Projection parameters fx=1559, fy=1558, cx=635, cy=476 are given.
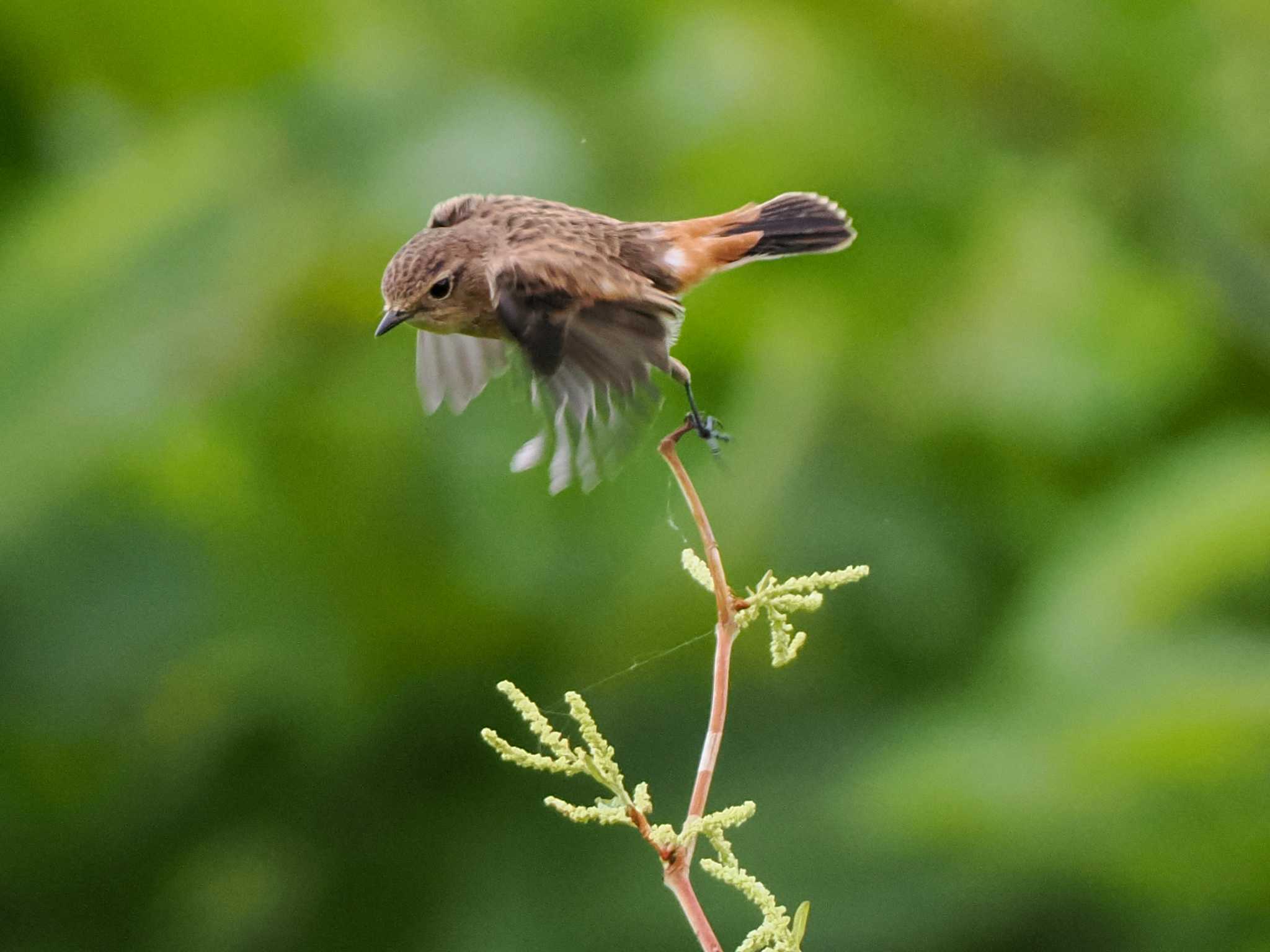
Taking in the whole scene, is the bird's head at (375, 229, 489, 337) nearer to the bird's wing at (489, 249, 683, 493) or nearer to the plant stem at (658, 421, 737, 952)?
the bird's wing at (489, 249, 683, 493)

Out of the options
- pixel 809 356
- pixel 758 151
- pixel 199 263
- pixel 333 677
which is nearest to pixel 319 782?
pixel 333 677

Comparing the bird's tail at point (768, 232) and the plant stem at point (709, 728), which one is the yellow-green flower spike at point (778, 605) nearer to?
the plant stem at point (709, 728)

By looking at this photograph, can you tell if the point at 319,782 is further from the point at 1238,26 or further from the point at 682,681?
the point at 1238,26

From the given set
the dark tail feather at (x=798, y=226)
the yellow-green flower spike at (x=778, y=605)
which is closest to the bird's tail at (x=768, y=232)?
the dark tail feather at (x=798, y=226)

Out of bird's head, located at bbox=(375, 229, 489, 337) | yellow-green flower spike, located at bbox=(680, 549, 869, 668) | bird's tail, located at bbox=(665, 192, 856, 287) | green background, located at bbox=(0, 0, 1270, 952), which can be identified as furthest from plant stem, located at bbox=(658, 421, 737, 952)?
green background, located at bbox=(0, 0, 1270, 952)

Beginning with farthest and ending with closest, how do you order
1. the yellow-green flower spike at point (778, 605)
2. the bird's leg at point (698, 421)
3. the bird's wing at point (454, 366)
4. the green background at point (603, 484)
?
the green background at point (603, 484), the bird's wing at point (454, 366), the bird's leg at point (698, 421), the yellow-green flower spike at point (778, 605)

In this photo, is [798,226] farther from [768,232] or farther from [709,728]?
[709,728]
